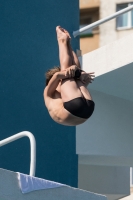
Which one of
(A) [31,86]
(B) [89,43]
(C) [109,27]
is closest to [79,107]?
(A) [31,86]

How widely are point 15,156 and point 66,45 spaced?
2.49 meters

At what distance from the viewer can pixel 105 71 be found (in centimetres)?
934

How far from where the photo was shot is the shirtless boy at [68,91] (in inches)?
245

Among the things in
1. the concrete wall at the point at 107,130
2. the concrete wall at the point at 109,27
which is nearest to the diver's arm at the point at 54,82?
the concrete wall at the point at 107,130

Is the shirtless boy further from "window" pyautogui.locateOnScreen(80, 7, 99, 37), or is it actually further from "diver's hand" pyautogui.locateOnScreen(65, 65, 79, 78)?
"window" pyautogui.locateOnScreen(80, 7, 99, 37)

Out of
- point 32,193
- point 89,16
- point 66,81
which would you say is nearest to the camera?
point 32,193

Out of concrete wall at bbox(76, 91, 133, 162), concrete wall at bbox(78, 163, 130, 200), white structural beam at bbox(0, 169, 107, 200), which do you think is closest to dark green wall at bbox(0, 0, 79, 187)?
concrete wall at bbox(76, 91, 133, 162)

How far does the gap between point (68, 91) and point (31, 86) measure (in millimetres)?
2566

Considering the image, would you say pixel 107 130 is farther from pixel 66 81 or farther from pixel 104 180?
pixel 66 81

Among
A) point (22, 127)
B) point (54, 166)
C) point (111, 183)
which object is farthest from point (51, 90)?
point (111, 183)

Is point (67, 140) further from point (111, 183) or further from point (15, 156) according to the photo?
point (111, 183)

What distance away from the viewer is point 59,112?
6387mm

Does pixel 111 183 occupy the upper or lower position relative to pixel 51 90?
lower

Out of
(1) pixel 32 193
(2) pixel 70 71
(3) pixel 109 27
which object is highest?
(2) pixel 70 71
